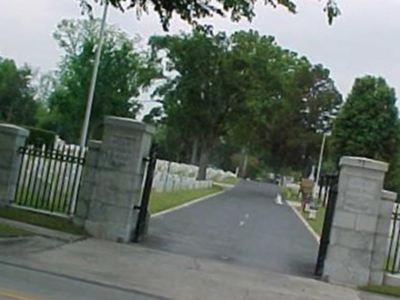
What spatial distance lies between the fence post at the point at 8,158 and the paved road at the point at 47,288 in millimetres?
5466

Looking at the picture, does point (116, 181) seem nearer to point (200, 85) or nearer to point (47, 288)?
point (47, 288)

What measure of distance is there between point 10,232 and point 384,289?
6.94 metres

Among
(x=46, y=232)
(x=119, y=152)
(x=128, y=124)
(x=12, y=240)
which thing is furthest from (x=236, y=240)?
(x=12, y=240)

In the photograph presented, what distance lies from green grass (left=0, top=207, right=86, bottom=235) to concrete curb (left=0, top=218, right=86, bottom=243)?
9.5 inches

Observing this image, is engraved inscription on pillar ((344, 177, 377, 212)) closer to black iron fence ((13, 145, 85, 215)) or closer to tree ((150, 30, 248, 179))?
black iron fence ((13, 145, 85, 215))

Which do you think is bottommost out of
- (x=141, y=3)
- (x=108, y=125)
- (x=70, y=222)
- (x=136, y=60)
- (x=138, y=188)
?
(x=70, y=222)

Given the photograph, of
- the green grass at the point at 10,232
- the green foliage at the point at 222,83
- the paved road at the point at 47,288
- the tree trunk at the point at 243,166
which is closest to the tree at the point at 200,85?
the green foliage at the point at 222,83

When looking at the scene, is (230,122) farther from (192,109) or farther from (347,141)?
(347,141)

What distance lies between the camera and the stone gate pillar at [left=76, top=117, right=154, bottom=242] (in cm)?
1507

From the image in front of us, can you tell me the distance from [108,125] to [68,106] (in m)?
47.8

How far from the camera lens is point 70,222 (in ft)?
50.8

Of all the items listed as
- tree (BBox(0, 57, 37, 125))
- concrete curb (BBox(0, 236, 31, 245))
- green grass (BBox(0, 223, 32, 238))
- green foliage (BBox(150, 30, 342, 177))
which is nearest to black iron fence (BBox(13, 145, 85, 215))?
green grass (BBox(0, 223, 32, 238))

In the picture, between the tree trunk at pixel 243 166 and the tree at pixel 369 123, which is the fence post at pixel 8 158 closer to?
the tree at pixel 369 123

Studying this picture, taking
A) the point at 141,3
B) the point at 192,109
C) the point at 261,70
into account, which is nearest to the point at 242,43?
the point at 261,70
